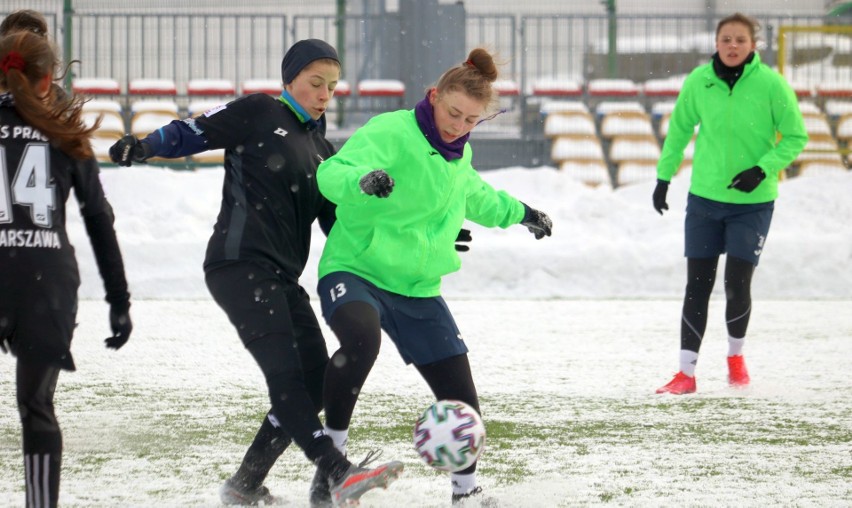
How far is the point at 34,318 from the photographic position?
10.7ft

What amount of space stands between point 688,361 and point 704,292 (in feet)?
1.23

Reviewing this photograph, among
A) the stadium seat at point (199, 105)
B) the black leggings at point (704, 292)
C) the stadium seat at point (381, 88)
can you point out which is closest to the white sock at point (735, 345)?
the black leggings at point (704, 292)

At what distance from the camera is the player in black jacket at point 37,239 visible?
325cm

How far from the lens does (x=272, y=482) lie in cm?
433

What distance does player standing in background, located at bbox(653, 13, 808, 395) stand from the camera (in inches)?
251

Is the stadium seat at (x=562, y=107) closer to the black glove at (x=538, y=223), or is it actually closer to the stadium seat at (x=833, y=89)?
the stadium seat at (x=833, y=89)

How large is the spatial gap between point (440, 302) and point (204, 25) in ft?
45.3

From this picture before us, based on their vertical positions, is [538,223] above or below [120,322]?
above

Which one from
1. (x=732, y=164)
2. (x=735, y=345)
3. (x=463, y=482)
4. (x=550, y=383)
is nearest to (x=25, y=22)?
(x=463, y=482)

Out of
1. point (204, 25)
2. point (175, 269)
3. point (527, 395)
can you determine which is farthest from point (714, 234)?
point (204, 25)

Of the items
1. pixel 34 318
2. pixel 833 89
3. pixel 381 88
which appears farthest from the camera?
pixel 833 89

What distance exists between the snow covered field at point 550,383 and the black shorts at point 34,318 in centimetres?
85

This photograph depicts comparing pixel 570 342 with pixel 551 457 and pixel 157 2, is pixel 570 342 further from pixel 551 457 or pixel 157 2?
pixel 157 2

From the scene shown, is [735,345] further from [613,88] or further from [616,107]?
[613,88]
